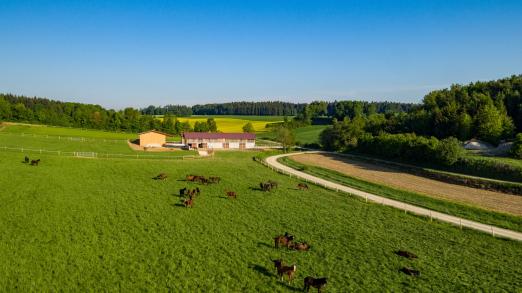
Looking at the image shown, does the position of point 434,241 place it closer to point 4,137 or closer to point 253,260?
point 253,260

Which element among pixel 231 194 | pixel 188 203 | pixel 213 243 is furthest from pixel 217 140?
pixel 213 243

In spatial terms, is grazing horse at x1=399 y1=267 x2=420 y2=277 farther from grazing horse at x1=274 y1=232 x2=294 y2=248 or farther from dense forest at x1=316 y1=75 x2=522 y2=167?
dense forest at x1=316 y1=75 x2=522 y2=167

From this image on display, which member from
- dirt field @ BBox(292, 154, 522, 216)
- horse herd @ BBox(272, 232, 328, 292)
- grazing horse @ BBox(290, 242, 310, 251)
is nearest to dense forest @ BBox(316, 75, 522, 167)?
dirt field @ BBox(292, 154, 522, 216)

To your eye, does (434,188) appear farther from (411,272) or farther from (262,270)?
(262,270)

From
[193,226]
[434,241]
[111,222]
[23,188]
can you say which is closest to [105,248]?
[111,222]

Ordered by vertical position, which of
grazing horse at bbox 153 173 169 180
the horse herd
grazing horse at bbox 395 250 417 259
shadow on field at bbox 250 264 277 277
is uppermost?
grazing horse at bbox 153 173 169 180
